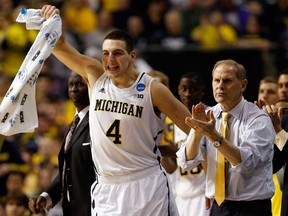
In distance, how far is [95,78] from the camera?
943 centimetres

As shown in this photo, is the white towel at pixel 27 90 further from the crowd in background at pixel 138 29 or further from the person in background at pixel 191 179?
the crowd in background at pixel 138 29

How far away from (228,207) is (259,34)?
9910mm

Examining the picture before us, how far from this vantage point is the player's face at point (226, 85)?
9031 millimetres

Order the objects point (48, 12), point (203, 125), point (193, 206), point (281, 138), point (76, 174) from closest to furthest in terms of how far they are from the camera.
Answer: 1. point (203, 125)
2. point (48, 12)
3. point (281, 138)
4. point (76, 174)
5. point (193, 206)

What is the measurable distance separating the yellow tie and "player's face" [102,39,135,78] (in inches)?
39.4

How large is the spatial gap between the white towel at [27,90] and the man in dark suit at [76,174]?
828mm

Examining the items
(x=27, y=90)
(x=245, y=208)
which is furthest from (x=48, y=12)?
(x=245, y=208)

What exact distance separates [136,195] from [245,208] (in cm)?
97

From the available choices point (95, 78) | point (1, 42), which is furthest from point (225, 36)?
point (95, 78)

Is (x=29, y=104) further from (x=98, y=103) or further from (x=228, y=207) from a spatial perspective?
(x=228, y=207)

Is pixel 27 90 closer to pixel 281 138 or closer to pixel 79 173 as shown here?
pixel 79 173

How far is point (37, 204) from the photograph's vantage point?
9.96 meters

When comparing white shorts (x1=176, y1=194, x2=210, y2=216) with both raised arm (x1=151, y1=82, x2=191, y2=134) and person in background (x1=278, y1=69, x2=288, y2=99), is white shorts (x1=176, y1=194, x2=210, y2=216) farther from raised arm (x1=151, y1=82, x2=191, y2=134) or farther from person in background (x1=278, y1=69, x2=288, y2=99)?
raised arm (x1=151, y1=82, x2=191, y2=134)

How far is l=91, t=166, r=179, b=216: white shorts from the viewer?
9000 mm
